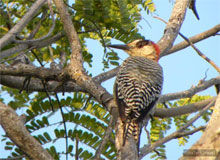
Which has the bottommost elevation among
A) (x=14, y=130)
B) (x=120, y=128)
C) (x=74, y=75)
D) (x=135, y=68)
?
(x=14, y=130)

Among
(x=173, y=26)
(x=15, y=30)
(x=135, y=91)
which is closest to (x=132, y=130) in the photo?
(x=135, y=91)

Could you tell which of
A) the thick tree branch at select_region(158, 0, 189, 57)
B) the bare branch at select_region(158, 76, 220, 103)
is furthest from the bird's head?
the bare branch at select_region(158, 76, 220, 103)

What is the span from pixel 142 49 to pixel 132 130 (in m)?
2.28

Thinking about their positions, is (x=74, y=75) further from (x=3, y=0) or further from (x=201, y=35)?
(x=201, y=35)

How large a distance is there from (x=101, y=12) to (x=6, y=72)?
1291mm

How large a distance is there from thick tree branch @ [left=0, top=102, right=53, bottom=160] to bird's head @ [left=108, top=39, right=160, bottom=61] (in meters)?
2.70

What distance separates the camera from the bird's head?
18.7 feet

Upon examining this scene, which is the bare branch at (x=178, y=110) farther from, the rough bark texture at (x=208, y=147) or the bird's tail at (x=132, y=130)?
the rough bark texture at (x=208, y=147)

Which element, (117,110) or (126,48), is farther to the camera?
(126,48)

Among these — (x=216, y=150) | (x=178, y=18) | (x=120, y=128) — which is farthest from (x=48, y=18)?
(x=216, y=150)

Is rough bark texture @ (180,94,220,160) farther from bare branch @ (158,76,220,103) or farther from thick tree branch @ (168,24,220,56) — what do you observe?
thick tree branch @ (168,24,220,56)

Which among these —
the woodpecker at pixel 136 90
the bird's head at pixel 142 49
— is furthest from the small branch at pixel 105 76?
the bird's head at pixel 142 49

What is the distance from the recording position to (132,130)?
3852 millimetres

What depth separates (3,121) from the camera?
10.1 feet
